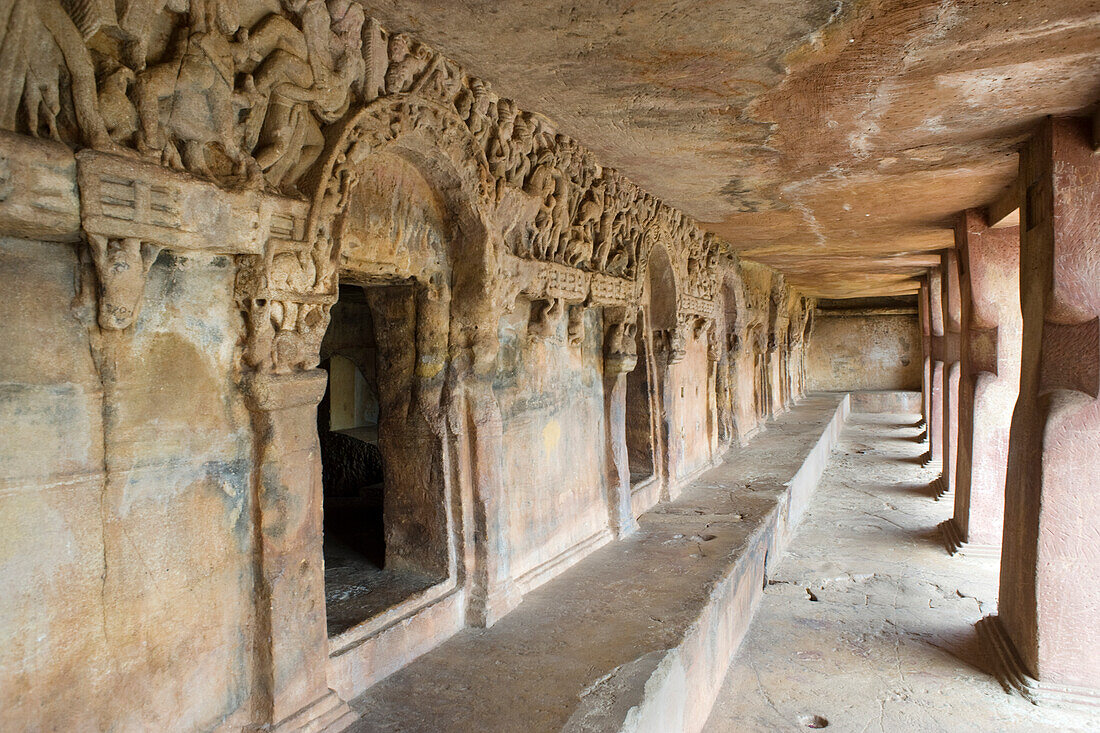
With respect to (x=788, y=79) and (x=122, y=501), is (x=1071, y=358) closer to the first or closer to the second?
(x=788, y=79)

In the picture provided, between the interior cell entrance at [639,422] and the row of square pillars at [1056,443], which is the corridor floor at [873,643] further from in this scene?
the interior cell entrance at [639,422]

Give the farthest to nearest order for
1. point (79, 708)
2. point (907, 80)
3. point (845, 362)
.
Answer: point (845, 362) → point (907, 80) → point (79, 708)

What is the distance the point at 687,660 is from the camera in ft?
14.4

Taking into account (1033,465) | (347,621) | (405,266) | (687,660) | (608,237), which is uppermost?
(608,237)

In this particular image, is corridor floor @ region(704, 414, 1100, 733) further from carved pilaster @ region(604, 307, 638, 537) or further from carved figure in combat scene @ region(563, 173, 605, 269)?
carved figure in combat scene @ region(563, 173, 605, 269)

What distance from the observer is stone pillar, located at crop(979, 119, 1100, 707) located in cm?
459

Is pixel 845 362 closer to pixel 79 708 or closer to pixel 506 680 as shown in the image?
pixel 506 680

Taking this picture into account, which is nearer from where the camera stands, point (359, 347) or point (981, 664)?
point (981, 664)

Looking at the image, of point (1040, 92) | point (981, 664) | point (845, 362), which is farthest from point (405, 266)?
point (845, 362)

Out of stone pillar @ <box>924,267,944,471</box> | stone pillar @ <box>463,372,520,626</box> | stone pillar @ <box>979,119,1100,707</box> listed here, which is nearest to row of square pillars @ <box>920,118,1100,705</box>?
stone pillar @ <box>979,119,1100,707</box>

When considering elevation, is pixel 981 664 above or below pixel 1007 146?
below

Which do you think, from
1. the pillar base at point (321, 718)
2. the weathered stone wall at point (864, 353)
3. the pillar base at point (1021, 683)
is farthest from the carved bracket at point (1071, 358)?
the weathered stone wall at point (864, 353)

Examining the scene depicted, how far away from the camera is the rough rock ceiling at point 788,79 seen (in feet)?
10.4

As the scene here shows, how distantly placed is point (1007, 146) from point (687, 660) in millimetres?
4619
